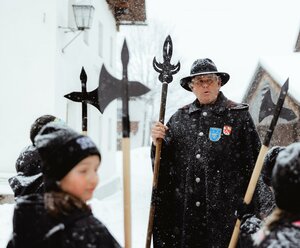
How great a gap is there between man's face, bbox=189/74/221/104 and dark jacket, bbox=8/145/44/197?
140 centimetres

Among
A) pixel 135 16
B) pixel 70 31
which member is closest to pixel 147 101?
pixel 135 16

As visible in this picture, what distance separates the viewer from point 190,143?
3918 millimetres

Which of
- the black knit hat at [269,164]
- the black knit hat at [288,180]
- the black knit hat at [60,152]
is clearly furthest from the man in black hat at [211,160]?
the black knit hat at [288,180]

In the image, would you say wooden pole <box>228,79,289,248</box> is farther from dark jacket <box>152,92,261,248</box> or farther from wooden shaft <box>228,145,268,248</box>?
dark jacket <box>152,92,261,248</box>

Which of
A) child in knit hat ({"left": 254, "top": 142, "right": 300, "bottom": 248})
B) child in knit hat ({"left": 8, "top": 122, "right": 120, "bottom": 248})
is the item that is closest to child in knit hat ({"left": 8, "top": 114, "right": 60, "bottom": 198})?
child in knit hat ({"left": 8, "top": 122, "right": 120, "bottom": 248})

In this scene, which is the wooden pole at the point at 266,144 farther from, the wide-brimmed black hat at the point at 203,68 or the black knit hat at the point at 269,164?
the wide-brimmed black hat at the point at 203,68

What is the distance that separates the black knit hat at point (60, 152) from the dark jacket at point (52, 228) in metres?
0.13

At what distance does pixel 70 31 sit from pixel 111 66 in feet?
21.7

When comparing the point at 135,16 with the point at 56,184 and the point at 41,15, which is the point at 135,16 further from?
the point at 56,184

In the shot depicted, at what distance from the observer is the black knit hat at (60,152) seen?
2.00m

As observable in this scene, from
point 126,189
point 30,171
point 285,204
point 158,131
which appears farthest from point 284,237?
point 30,171

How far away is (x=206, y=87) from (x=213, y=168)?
2.20 feet

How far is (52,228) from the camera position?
1932 mm

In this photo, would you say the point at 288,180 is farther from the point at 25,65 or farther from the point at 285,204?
the point at 25,65
